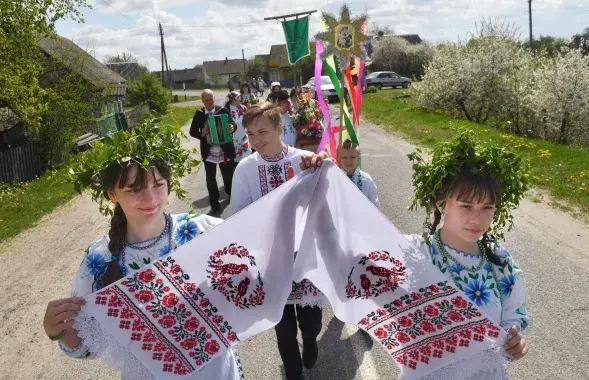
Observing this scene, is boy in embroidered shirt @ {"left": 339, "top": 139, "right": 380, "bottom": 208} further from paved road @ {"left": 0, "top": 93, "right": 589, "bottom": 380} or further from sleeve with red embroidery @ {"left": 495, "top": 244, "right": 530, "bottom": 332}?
sleeve with red embroidery @ {"left": 495, "top": 244, "right": 530, "bottom": 332}

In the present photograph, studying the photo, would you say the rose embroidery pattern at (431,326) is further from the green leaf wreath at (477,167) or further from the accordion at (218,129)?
the accordion at (218,129)

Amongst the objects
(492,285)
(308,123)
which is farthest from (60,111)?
(492,285)

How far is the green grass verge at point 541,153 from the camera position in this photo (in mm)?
8766

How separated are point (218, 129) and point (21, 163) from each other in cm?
804

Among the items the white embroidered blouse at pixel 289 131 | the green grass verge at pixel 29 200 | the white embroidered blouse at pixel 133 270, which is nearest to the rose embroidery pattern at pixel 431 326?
the white embroidered blouse at pixel 133 270

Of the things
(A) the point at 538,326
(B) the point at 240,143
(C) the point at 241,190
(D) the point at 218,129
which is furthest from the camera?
(B) the point at 240,143

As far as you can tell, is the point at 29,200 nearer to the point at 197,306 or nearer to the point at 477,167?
the point at 197,306

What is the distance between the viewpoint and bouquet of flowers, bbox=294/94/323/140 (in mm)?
8562

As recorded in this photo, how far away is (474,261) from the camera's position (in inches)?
99.0

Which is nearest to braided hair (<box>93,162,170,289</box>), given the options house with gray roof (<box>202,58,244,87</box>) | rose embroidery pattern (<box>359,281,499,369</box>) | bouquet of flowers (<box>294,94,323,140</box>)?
rose embroidery pattern (<box>359,281,499,369</box>)

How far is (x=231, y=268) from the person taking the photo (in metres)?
2.64

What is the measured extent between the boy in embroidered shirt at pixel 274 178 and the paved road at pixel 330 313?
0.38 m

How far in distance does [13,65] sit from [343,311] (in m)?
11.0

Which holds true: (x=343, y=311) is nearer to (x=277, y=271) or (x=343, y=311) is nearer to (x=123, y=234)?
(x=277, y=271)
